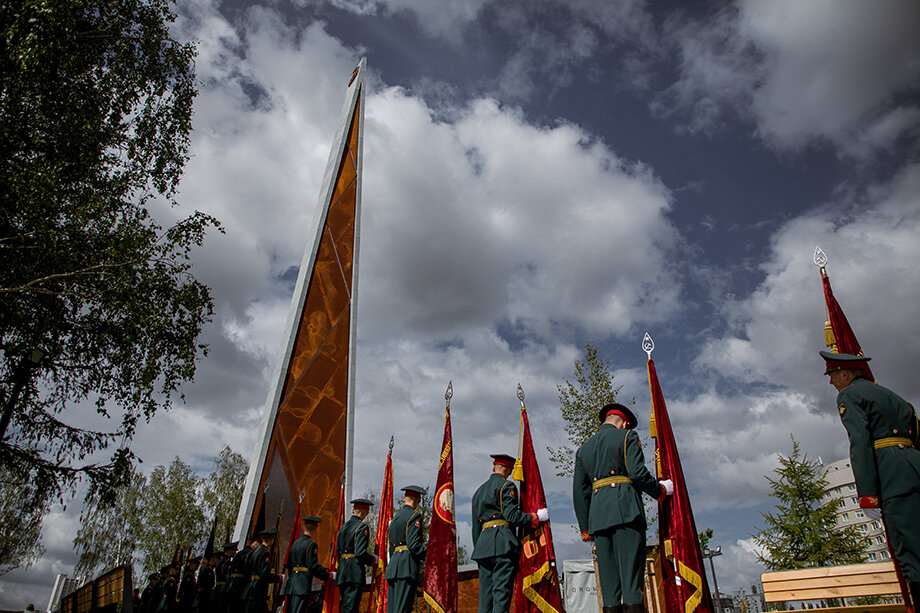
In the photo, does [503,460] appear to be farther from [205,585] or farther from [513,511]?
[205,585]

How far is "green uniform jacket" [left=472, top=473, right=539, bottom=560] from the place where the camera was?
688 cm

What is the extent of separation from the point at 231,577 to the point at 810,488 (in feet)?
69.7

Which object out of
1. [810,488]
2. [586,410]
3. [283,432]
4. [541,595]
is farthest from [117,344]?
[810,488]

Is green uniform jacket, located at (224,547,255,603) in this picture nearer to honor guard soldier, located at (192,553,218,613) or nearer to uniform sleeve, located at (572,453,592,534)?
honor guard soldier, located at (192,553,218,613)

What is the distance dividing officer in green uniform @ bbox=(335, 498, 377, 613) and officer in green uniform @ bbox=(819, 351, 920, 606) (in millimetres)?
7089

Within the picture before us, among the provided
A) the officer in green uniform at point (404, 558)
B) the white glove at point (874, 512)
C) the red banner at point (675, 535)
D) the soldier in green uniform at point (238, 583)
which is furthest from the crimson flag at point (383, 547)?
the white glove at point (874, 512)

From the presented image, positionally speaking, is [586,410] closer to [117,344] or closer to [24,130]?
[117,344]

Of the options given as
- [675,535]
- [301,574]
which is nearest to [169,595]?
[301,574]

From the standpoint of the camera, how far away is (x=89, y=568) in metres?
30.6

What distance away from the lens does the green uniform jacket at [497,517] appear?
6.88m

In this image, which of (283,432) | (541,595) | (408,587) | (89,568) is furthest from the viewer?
(89,568)

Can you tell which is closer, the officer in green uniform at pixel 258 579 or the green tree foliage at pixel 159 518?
the officer in green uniform at pixel 258 579

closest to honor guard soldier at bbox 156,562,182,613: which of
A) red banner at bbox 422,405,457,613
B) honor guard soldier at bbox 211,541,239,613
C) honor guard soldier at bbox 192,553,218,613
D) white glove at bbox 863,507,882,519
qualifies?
honor guard soldier at bbox 192,553,218,613

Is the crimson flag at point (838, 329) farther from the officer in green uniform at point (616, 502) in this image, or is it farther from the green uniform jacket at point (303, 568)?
the green uniform jacket at point (303, 568)
